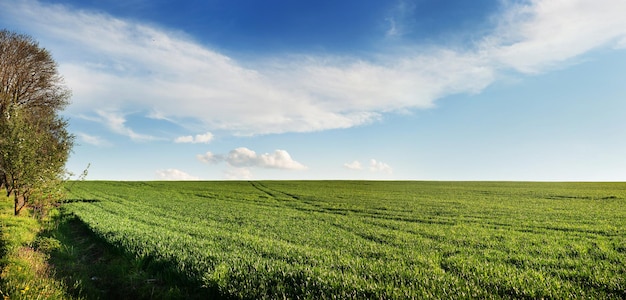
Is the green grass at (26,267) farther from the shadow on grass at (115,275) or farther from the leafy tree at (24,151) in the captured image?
the leafy tree at (24,151)

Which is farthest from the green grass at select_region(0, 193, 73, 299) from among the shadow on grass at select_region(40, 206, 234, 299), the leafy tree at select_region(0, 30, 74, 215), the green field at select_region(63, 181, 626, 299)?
the leafy tree at select_region(0, 30, 74, 215)

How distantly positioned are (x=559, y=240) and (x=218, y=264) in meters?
15.4

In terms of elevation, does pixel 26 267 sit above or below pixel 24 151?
below

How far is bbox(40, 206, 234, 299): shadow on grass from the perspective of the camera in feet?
31.8

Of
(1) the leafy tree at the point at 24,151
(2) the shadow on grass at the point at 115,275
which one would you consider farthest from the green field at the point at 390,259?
(1) the leafy tree at the point at 24,151

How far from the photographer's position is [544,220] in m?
24.4

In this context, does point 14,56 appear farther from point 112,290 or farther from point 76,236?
point 112,290

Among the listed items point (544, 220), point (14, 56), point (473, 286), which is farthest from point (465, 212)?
point (14, 56)

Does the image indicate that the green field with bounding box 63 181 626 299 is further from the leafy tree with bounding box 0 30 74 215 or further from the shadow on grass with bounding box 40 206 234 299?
the leafy tree with bounding box 0 30 74 215

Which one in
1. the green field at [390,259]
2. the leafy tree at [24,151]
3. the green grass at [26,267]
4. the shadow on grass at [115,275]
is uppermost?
the leafy tree at [24,151]

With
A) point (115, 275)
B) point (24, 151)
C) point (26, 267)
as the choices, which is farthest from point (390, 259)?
point (24, 151)

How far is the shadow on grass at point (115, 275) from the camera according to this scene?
381 inches

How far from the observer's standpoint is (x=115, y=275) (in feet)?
38.7

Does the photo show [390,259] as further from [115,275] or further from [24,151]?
[24,151]
